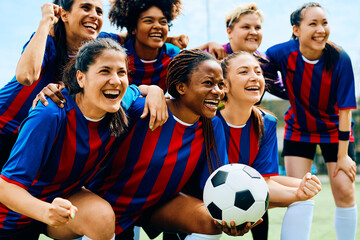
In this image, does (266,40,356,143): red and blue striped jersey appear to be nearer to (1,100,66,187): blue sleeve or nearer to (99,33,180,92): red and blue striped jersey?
(99,33,180,92): red and blue striped jersey

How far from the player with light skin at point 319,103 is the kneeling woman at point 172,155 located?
1437 millimetres

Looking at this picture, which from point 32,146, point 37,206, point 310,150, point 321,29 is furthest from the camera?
point 310,150

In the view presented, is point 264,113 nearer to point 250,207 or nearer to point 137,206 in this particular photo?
point 250,207

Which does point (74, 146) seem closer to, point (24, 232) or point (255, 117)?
point (24, 232)

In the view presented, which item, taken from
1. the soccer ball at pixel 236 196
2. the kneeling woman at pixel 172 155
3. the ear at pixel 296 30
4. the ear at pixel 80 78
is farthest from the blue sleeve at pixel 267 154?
the ear at pixel 80 78

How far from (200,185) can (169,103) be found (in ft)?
2.09

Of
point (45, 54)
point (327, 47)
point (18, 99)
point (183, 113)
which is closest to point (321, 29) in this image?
point (327, 47)

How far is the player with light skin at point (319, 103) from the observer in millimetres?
3660

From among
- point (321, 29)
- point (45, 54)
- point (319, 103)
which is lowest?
→ point (319, 103)

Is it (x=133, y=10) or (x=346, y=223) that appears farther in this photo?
(x=346, y=223)

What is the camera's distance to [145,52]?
3453mm

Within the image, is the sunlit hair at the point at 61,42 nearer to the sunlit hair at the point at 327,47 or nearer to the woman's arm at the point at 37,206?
the woman's arm at the point at 37,206

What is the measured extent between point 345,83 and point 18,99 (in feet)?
9.32

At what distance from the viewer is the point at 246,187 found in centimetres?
246
